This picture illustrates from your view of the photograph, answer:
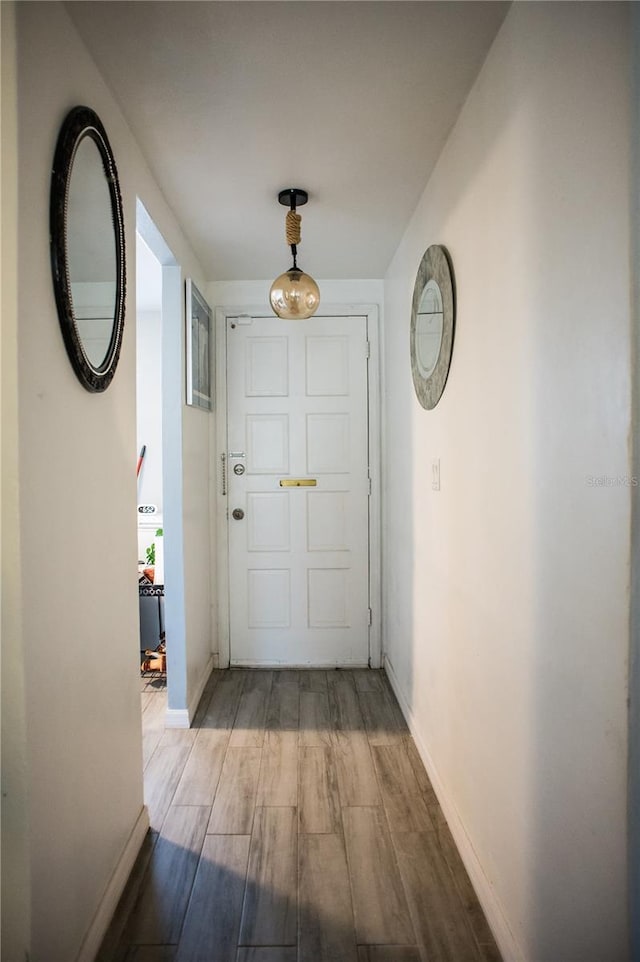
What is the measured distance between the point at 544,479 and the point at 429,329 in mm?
1030

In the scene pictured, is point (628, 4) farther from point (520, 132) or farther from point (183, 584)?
point (183, 584)

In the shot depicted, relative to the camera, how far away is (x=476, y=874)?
1.39 m

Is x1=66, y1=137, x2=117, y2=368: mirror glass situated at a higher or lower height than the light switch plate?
higher

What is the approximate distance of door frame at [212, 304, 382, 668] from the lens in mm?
3006

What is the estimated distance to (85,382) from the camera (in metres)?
1.23

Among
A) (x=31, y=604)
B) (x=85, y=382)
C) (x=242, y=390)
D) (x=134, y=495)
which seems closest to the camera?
(x=31, y=604)

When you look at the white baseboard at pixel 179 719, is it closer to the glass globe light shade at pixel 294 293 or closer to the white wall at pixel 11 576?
the white wall at pixel 11 576

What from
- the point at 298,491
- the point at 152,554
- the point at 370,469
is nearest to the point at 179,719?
the point at 152,554

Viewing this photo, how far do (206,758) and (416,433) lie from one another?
5.15ft

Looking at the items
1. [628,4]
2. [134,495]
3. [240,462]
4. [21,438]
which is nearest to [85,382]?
[21,438]

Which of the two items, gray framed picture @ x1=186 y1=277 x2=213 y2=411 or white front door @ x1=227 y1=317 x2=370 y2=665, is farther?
Result: white front door @ x1=227 y1=317 x2=370 y2=665

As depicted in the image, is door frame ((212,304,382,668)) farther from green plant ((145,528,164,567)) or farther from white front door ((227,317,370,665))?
green plant ((145,528,164,567))

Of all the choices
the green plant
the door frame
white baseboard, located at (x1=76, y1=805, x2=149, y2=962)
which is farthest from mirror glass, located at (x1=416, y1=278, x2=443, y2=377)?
the green plant

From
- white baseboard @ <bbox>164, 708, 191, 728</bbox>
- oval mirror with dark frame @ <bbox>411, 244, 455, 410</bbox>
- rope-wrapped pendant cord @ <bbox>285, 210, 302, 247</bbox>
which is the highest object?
rope-wrapped pendant cord @ <bbox>285, 210, 302, 247</bbox>
